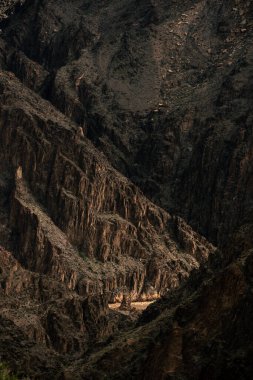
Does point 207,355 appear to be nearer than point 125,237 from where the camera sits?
Yes

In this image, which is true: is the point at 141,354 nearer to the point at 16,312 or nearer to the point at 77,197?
the point at 16,312

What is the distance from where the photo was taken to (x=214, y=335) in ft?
289

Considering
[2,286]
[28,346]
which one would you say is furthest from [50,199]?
[28,346]

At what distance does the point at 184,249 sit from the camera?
199375 millimetres

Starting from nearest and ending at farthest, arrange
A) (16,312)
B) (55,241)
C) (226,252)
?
(226,252), (16,312), (55,241)

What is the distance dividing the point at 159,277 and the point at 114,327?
59.2 m

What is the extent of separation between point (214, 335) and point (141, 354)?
592cm

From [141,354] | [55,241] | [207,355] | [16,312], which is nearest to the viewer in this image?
[207,355]

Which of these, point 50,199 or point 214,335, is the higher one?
point 50,199

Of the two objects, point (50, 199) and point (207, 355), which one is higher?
point (50, 199)

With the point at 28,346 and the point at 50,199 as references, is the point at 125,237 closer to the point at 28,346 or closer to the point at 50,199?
the point at 50,199

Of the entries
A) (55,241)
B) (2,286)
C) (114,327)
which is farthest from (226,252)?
(55,241)

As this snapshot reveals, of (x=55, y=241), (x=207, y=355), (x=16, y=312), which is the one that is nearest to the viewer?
(x=207, y=355)

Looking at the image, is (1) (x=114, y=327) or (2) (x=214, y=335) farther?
(1) (x=114, y=327)
